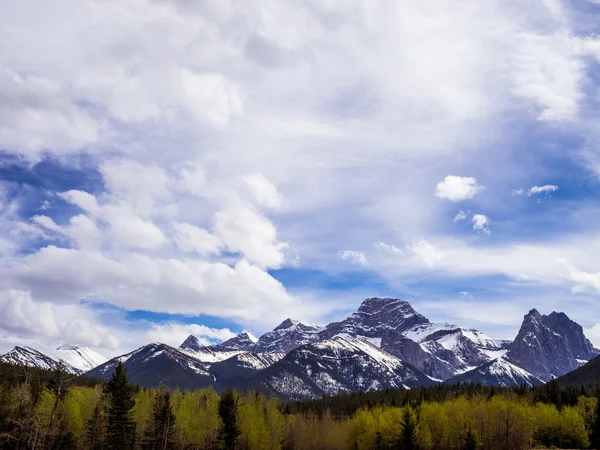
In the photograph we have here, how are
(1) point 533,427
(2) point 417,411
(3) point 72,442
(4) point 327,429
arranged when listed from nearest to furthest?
(3) point 72,442 < (1) point 533,427 < (2) point 417,411 < (4) point 327,429


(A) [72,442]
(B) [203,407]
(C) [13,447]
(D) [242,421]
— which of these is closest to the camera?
(C) [13,447]

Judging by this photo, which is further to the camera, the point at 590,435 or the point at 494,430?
the point at 590,435

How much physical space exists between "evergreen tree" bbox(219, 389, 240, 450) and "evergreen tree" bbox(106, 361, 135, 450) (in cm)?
2038

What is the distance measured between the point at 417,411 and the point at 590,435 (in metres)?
47.7

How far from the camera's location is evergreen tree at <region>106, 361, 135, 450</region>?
107 metres

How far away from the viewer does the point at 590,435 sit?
14562cm

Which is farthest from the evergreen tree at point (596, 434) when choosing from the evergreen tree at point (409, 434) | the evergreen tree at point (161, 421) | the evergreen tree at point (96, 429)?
the evergreen tree at point (96, 429)

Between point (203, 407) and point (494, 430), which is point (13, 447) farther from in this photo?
point (494, 430)

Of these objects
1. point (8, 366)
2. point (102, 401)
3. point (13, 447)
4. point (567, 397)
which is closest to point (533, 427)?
point (567, 397)

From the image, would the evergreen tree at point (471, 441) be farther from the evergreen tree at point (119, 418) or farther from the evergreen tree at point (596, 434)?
the evergreen tree at point (119, 418)

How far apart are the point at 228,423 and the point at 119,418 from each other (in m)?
25.8

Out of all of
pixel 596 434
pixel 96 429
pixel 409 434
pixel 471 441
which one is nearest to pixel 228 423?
pixel 96 429

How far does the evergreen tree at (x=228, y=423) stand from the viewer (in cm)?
12112

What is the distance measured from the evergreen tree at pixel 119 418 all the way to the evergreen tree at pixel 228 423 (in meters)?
20.4
